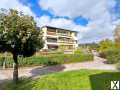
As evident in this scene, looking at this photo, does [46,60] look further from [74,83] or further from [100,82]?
[100,82]

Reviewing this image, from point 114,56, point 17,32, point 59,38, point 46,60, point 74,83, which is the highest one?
point 59,38

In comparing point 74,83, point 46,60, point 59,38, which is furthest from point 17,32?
point 59,38

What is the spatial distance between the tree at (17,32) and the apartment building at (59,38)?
43.1 m

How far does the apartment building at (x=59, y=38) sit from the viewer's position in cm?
5950

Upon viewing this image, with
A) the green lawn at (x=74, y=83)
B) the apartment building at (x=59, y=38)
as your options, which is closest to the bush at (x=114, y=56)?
the green lawn at (x=74, y=83)

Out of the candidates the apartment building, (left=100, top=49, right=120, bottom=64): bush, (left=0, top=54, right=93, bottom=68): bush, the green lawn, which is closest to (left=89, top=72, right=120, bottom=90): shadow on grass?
the green lawn

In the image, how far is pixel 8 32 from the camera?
12.2 meters

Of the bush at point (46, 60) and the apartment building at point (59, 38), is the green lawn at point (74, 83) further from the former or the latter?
the apartment building at point (59, 38)

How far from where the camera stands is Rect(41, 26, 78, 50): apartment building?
2343 inches

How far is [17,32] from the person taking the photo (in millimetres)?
12500

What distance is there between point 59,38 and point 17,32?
51.2m

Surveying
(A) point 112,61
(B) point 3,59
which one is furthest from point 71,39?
(B) point 3,59

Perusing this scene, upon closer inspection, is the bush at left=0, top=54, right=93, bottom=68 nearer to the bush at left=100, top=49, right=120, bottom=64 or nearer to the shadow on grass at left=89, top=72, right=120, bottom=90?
the bush at left=100, top=49, right=120, bottom=64

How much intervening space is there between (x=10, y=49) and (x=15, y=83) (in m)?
2.23
